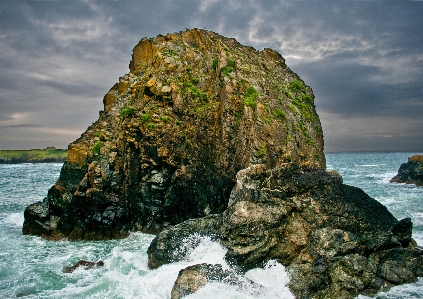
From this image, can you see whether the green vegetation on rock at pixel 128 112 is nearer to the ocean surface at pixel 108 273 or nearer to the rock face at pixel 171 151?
the rock face at pixel 171 151

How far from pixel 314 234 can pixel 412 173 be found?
131 ft

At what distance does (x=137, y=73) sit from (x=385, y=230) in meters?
18.6

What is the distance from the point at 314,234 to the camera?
1260 centimetres

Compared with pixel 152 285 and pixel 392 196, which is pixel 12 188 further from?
pixel 392 196

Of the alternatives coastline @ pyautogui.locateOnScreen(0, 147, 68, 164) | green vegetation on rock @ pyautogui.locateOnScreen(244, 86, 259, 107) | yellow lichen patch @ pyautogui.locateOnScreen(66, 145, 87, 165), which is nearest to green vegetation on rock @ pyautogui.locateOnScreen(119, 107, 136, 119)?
yellow lichen patch @ pyautogui.locateOnScreen(66, 145, 87, 165)

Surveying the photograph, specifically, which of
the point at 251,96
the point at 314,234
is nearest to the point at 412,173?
the point at 251,96

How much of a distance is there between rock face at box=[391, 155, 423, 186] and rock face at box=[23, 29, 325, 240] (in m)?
30.1

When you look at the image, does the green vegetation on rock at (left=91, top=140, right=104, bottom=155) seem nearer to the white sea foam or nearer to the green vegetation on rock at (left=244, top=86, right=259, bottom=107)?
the white sea foam

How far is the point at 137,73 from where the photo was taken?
23.8 meters

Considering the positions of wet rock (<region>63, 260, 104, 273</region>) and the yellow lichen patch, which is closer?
wet rock (<region>63, 260, 104, 273</region>)

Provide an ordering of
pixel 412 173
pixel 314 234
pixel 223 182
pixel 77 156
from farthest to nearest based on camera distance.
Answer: pixel 412 173, pixel 77 156, pixel 223 182, pixel 314 234

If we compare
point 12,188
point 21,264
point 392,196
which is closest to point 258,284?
point 21,264

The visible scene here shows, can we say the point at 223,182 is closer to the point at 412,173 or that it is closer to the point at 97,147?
the point at 97,147

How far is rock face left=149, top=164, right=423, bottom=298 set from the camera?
11.1 meters
